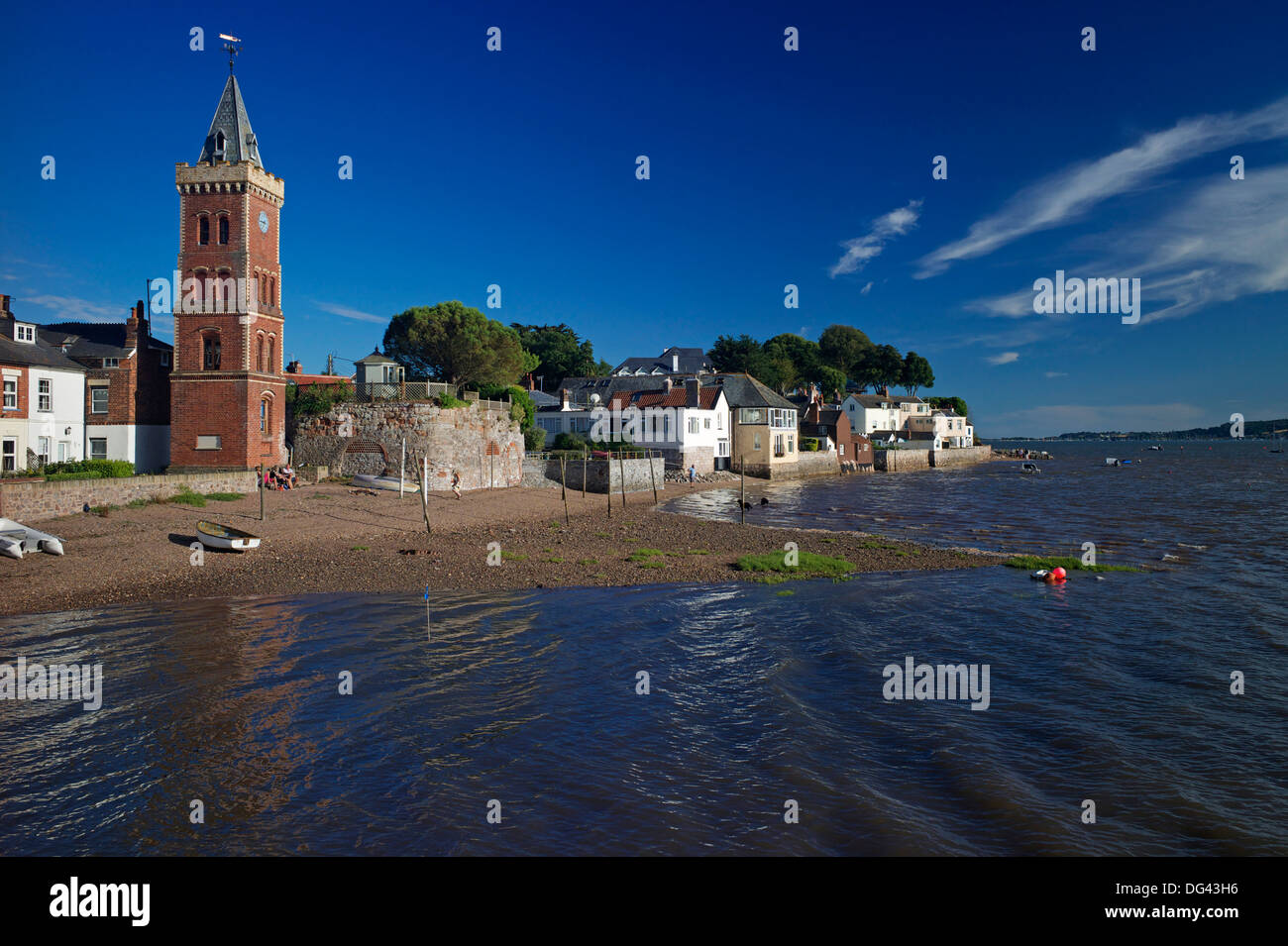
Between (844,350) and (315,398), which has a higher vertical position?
(844,350)

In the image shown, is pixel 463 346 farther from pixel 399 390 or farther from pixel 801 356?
pixel 801 356

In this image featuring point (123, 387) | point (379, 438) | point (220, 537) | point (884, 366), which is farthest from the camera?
point (884, 366)

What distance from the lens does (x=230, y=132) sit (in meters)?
39.5

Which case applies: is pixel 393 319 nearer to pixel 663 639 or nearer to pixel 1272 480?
pixel 663 639

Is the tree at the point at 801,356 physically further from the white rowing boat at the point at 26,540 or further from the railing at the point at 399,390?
the white rowing boat at the point at 26,540

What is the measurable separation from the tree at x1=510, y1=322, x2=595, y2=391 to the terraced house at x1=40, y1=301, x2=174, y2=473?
55803mm

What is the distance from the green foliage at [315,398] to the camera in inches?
1720

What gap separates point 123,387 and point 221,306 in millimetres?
6912

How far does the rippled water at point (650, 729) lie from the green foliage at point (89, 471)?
13.2m

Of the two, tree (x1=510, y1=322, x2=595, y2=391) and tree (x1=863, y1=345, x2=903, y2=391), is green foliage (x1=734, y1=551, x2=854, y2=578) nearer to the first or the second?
tree (x1=510, y1=322, x2=595, y2=391)

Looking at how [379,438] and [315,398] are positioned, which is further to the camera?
[315,398]

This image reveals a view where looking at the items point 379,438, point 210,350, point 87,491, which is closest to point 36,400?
point 210,350

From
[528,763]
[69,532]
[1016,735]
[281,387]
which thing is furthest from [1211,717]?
[281,387]

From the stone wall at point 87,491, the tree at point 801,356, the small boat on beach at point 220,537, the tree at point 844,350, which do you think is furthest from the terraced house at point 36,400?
the tree at point 844,350
